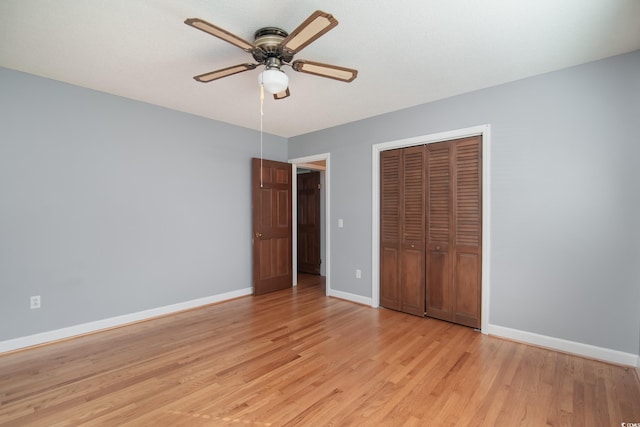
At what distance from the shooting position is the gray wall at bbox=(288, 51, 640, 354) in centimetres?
235

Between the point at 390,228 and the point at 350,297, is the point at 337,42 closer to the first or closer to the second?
the point at 390,228

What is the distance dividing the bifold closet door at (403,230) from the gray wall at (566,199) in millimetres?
668

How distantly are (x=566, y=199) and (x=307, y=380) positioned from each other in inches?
109

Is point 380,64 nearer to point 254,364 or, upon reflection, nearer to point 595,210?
point 595,210

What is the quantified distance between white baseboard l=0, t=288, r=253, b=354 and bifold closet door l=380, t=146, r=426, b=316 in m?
2.42

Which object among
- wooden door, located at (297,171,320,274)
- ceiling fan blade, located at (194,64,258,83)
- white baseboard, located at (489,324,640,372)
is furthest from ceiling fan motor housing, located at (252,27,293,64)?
wooden door, located at (297,171,320,274)

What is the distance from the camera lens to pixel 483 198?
9.91ft

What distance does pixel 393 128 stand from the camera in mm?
3738

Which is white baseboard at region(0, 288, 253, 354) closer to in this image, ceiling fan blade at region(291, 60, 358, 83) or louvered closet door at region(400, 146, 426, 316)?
louvered closet door at region(400, 146, 426, 316)

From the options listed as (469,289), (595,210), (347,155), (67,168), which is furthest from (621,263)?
(67,168)

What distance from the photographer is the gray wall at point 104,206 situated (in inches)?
106

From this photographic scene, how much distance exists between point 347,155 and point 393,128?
0.78 m

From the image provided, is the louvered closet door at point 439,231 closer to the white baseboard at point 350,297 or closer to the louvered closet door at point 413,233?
the louvered closet door at point 413,233

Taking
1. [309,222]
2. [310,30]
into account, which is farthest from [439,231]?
[309,222]
